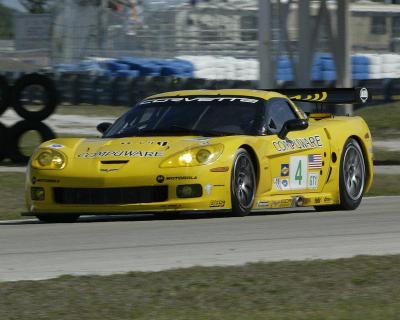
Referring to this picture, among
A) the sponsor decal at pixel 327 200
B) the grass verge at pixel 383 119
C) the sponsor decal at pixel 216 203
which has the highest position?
the sponsor decal at pixel 216 203

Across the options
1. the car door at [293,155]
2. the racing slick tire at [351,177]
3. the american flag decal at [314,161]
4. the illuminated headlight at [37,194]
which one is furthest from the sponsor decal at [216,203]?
the racing slick tire at [351,177]

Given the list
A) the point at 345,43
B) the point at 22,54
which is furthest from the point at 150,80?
the point at 345,43

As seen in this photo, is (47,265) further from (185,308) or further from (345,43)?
(345,43)

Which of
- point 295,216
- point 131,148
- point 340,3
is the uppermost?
point 340,3

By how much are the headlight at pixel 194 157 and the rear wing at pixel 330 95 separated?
8.99 ft

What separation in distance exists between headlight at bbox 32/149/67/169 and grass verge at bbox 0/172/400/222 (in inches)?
59.2

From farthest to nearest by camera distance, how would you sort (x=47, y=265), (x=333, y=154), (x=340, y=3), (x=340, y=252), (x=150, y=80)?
1. (x=150, y=80)
2. (x=340, y=3)
3. (x=333, y=154)
4. (x=340, y=252)
5. (x=47, y=265)

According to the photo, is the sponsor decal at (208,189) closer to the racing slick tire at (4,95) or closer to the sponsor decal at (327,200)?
the sponsor decal at (327,200)

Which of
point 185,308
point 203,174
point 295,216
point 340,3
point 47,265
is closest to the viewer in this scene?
point 185,308

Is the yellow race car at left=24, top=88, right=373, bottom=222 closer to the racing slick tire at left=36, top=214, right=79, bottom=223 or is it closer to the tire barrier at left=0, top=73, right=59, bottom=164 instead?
the racing slick tire at left=36, top=214, right=79, bottom=223

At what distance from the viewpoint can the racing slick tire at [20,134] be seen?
62.2ft

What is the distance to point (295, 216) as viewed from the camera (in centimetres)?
1020

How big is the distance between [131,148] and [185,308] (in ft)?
14.1

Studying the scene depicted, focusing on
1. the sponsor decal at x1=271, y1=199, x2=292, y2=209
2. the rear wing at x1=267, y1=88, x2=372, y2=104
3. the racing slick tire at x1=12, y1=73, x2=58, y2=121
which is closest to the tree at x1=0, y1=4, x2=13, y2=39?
the racing slick tire at x1=12, y1=73, x2=58, y2=121
